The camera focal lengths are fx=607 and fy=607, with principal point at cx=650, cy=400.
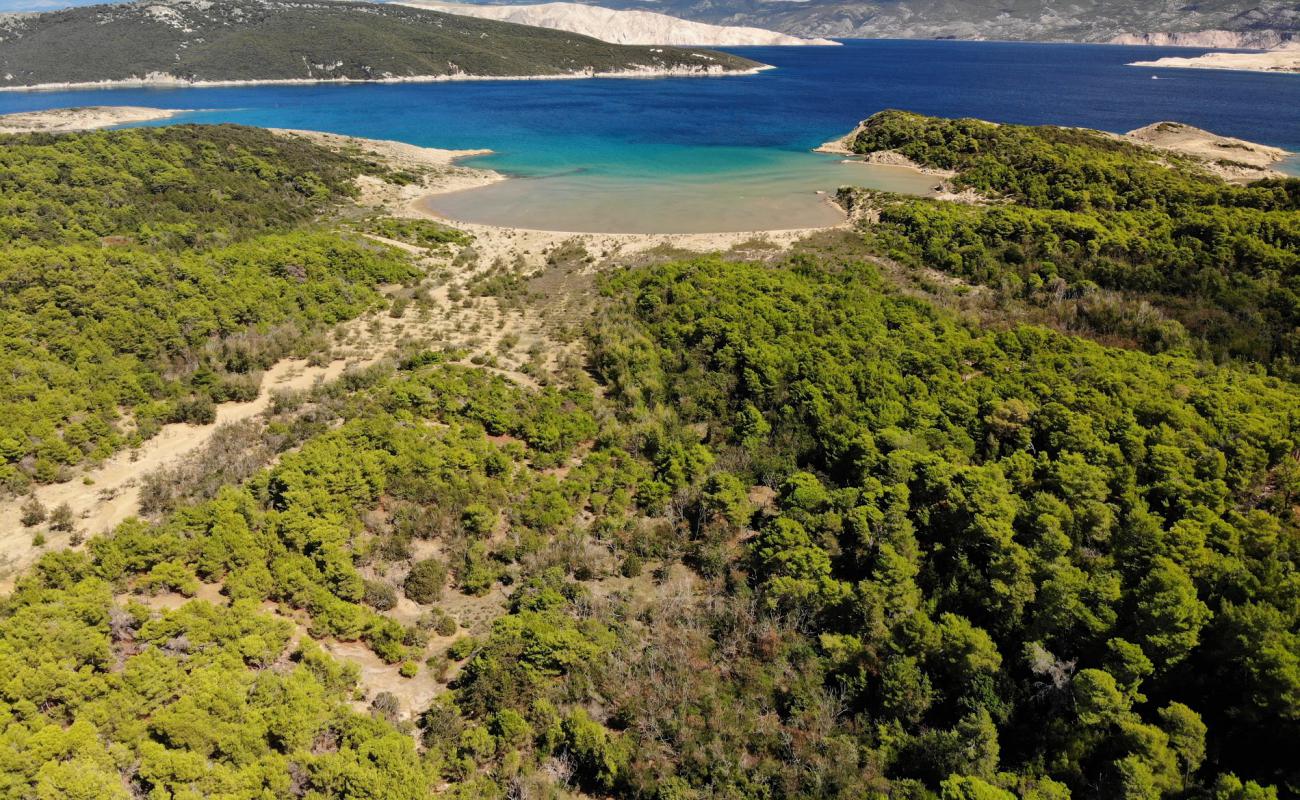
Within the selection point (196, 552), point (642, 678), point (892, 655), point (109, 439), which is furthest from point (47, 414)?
point (892, 655)

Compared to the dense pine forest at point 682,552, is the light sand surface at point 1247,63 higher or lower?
higher

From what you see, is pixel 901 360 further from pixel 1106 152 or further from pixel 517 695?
pixel 1106 152

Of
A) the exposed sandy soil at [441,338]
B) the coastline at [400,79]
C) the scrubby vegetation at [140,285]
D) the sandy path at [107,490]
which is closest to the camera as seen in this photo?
the exposed sandy soil at [441,338]

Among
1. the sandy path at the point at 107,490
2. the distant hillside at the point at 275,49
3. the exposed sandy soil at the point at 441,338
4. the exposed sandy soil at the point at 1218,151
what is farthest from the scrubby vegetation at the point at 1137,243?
the distant hillside at the point at 275,49

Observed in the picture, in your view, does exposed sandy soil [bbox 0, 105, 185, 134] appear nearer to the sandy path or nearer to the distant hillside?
the distant hillside

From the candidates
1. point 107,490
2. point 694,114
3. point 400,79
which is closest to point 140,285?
point 107,490

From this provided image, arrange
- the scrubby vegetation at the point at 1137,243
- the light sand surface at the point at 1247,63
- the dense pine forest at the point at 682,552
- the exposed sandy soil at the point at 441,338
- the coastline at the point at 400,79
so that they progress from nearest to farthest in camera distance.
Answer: the dense pine forest at the point at 682,552 → the exposed sandy soil at the point at 441,338 → the scrubby vegetation at the point at 1137,243 → the coastline at the point at 400,79 → the light sand surface at the point at 1247,63

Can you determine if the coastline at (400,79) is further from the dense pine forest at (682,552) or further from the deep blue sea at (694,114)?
the dense pine forest at (682,552)
